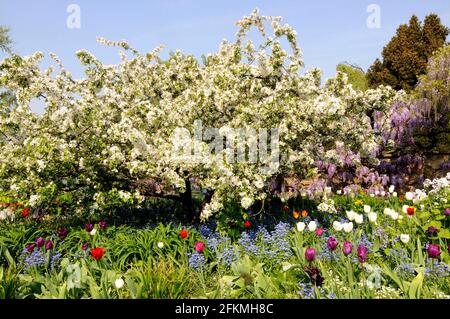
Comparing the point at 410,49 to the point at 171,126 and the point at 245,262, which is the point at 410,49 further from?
the point at 245,262

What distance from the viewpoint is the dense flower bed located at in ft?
15.2

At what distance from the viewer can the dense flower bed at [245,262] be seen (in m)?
4.64

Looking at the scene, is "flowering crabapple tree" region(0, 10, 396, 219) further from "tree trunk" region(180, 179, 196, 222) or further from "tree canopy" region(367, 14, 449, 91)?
"tree canopy" region(367, 14, 449, 91)

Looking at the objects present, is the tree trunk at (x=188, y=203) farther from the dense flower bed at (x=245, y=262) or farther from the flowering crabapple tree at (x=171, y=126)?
the dense flower bed at (x=245, y=262)

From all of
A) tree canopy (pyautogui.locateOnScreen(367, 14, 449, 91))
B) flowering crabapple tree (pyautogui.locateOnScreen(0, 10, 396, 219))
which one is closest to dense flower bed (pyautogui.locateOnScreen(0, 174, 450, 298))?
flowering crabapple tree (pyautogui.locateOnScreen(0, 10, 396, 219))

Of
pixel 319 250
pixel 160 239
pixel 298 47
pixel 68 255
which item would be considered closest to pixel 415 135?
pixel 298 47

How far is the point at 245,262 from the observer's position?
17.2ft

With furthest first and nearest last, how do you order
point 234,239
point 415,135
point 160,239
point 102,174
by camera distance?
point 415,135 < point 102,174 < point 234,239 < point 160,239

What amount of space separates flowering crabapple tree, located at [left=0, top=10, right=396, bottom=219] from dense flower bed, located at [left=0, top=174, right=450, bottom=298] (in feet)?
2.70

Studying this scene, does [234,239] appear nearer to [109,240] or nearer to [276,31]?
[109,240]

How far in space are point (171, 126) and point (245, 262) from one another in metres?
3.62

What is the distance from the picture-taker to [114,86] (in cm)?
934

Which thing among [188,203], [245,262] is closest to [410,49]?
[188,203]
